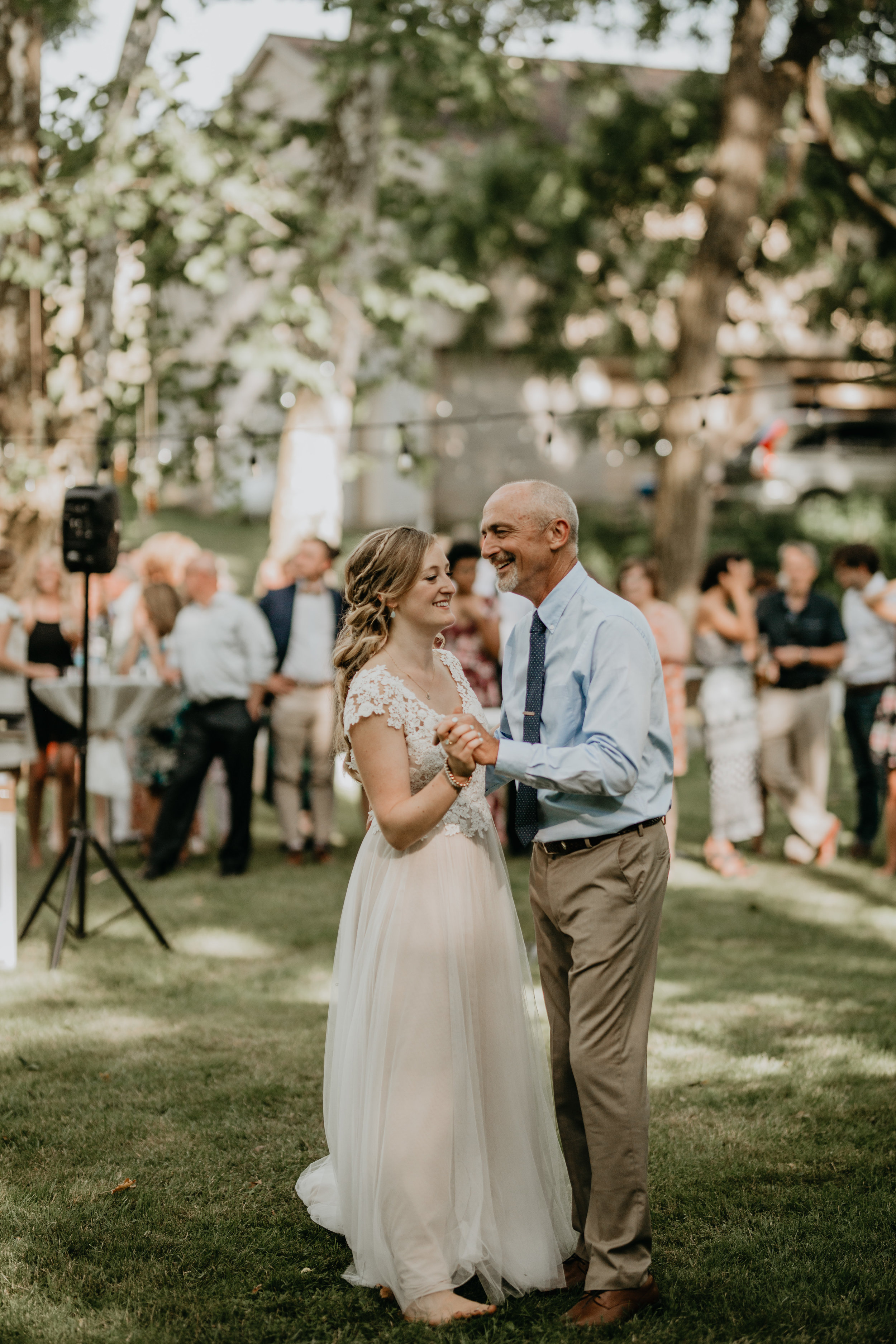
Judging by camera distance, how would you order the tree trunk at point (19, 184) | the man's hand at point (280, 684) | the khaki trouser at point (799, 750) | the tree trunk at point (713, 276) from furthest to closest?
the tree trunk at point (713, 276)
the tree trunk at point (19, 184)
the khaki trouser at point (799, 750)
the man's hand at point (280, 684)

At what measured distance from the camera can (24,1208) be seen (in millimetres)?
3957

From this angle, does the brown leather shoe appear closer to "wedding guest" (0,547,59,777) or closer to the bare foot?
the bare foot

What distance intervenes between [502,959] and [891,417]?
919 inches

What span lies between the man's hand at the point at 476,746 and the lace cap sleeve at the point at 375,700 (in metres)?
0.22


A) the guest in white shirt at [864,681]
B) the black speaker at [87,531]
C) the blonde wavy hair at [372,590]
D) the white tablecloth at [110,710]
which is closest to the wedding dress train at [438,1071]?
the blonde wavy hair at [372,590]

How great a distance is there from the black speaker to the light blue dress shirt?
147 inches

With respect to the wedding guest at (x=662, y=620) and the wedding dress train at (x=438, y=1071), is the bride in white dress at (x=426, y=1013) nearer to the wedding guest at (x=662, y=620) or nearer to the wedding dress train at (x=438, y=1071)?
the wedding dress train at (x=438, y=1071)

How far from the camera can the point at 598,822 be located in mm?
3291

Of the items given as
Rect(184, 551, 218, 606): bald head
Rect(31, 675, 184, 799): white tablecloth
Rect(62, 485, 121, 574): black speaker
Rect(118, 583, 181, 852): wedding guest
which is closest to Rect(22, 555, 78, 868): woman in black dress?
Rect(31, 675, 184, 799): white tablecloth

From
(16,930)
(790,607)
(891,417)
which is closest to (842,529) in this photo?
(891,417)

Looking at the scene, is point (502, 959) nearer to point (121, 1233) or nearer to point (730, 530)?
point (121, 1233)

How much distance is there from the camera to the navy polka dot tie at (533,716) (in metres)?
3.40

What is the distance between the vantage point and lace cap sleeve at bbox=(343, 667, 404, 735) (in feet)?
11.0

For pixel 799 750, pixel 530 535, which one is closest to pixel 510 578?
pixel 530 535
